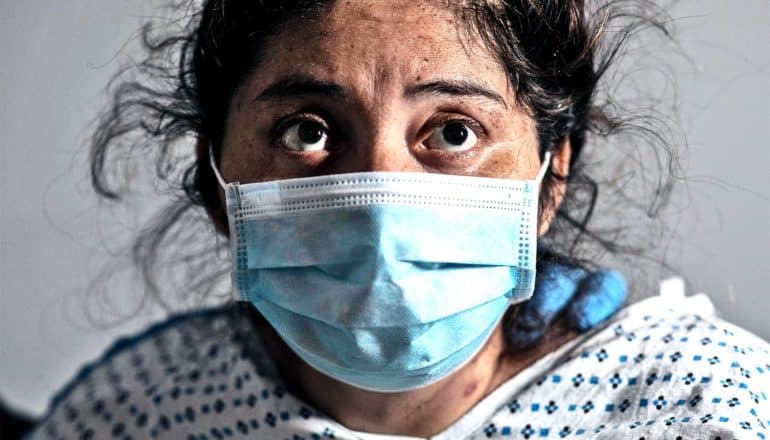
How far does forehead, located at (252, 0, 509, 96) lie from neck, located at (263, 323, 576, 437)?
47 centimetres

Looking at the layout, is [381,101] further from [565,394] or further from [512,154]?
[565,394]

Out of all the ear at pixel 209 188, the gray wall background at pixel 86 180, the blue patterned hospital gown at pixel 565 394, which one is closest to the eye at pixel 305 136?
the ear at pixel 209 188

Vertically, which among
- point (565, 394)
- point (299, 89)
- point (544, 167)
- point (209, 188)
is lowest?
point (565, 394)

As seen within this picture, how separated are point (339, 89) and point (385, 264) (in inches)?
10.2

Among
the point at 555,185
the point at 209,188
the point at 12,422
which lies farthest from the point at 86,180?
the point at 555,185

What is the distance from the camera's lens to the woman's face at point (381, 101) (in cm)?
149

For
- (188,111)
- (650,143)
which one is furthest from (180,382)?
(650,143)

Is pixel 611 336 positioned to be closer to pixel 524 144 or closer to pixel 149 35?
pixel 524 144

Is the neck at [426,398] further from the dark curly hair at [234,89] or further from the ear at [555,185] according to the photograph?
the ear at [555,185]

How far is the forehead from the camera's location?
1487mm

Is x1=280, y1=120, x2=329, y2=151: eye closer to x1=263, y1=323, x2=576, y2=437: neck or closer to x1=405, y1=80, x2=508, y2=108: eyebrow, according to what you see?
x1=405, y1=80, x2=508, y2=108: eyebrow

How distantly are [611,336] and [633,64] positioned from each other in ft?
1.87

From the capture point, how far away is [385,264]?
4.66 feet

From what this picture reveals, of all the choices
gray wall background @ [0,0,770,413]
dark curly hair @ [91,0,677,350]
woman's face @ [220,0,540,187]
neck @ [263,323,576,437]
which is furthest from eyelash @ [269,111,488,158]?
gray wall background @ [0,0,770,413]
